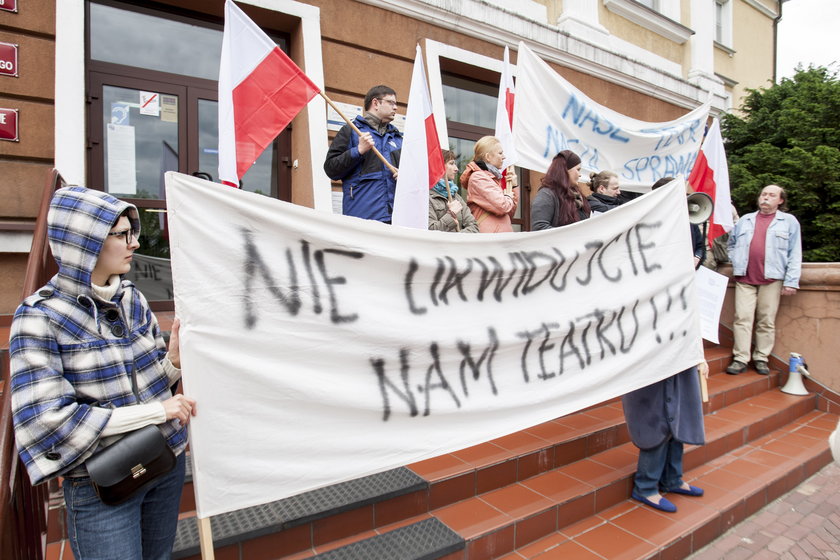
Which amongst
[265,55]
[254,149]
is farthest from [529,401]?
[265,55]

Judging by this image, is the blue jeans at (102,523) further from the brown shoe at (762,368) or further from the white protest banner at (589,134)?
the brown shoe at (762,368)

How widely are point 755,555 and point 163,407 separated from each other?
11.0ft

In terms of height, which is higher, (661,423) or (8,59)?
(8,59)

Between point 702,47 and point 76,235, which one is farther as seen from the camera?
point 702,47

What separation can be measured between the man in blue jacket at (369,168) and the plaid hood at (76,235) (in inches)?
85.1

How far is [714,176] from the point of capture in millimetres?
5488

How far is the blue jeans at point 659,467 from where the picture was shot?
3.23 meters

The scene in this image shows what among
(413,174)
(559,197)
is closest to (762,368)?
(559,197)

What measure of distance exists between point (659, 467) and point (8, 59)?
5.66 m

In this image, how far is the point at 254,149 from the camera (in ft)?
9.71

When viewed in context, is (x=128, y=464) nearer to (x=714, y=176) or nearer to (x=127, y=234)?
(x=127, y=234)

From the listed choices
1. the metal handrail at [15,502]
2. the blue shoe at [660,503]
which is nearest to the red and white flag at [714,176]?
the blue shoe at [660,503]

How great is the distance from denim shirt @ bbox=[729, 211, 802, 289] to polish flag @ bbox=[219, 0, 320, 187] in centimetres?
505

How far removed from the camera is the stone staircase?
2.45m
